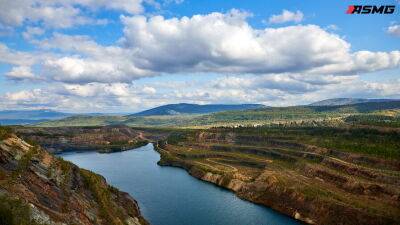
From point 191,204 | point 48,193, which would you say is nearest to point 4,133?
point 48,193

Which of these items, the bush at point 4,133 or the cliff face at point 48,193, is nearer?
the cliff face at point 48,193

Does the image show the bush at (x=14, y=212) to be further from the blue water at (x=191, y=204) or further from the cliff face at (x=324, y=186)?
the cliff face at (x=324, y=186)

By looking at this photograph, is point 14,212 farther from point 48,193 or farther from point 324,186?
point 324,186

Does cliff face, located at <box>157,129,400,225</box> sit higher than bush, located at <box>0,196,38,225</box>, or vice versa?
bush, located at <box>0,196,38,225</box>

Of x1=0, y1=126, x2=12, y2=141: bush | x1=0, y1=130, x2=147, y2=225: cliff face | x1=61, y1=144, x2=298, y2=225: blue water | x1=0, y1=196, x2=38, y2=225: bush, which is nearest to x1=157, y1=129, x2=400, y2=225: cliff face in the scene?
x1=61, y1=144, x2=298, y2=225: blue water

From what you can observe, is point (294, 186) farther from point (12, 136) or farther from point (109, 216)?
point (12, 136)

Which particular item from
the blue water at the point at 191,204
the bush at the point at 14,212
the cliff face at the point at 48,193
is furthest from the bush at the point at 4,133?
the blue water at the point at 191,204

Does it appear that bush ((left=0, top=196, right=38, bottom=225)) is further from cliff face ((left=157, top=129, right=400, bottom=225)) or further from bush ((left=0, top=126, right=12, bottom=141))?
cliff face ((left=157, top=129, right=400, bottom=225))

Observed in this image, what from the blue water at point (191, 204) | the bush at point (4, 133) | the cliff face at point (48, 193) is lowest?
the blue water at point (191, 204)

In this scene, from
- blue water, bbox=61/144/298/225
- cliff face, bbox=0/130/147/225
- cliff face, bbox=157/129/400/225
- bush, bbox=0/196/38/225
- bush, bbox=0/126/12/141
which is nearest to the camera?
bush, bbox=0/196/38/225
